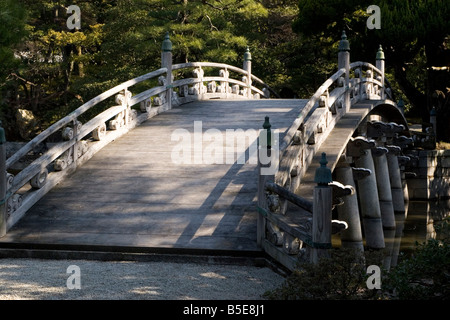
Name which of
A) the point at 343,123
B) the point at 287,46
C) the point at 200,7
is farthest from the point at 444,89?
the point at 343,123

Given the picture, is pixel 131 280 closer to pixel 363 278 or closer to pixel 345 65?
pixel 363 278

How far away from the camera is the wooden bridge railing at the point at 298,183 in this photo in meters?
7.93

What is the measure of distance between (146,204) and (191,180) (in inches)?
41.6

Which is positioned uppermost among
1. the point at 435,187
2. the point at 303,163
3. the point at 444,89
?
the point at 444,89

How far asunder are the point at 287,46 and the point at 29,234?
851 inches

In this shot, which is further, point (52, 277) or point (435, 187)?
point (435, 187)

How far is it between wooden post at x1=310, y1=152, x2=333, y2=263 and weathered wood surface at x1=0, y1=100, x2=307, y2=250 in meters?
1.69

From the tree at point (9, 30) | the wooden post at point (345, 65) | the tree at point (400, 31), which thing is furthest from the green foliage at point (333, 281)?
the tree at point (400, 31)

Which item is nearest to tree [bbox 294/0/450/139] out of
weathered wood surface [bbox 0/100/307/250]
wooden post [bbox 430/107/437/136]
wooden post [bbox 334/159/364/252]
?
wooden post [bbox 430/107/437/136]

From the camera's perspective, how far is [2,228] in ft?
32.2

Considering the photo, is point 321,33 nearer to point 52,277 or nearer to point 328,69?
point 328,69

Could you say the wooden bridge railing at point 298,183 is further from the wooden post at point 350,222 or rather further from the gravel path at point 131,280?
the wooden post at point 350,222

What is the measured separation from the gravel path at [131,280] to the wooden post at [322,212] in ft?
2.45

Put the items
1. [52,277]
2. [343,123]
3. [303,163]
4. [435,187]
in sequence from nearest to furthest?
[52,277] < [303,163] < [343,123] < [435,187]
